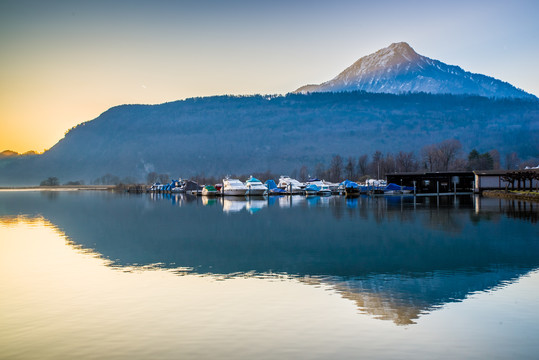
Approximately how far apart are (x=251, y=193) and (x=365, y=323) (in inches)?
3077

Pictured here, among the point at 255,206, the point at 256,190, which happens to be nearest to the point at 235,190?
the point at 256,190

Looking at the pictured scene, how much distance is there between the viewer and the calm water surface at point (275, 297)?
11.7 meters

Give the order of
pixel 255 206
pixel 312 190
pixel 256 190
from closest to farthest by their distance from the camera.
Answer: pixel 255 206, pixel 256 190, pixel 312 190

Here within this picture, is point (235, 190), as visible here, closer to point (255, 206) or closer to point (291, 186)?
point (291, 186)

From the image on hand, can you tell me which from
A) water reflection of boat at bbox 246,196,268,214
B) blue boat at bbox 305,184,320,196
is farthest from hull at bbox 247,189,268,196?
water reflection of boat at bbox 246,196,268,214

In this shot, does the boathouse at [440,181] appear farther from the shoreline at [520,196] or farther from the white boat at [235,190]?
the white boat at [235,190]

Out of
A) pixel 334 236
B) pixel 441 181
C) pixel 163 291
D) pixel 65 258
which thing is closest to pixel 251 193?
pixel 441 181

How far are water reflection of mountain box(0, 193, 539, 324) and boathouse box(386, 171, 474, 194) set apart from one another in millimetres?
49929

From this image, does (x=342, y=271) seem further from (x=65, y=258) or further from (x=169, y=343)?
(x=65, y=258)

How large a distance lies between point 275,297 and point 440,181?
81.0 metres

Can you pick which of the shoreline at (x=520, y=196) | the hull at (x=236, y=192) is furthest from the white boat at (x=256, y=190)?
the shoreline at (x=520, y=196)

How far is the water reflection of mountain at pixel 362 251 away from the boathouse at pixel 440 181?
49.9 meters

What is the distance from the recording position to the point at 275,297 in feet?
52.1

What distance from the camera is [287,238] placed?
98.5 feet
